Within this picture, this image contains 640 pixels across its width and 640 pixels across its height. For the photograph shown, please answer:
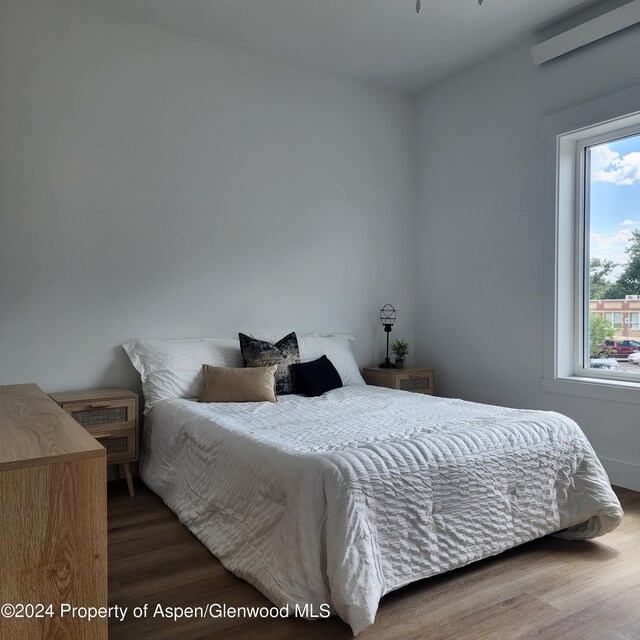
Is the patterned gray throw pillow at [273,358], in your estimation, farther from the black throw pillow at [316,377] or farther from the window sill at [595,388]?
the window sill at [595,388]

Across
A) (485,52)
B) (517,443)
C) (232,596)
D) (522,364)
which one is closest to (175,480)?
(232,596)

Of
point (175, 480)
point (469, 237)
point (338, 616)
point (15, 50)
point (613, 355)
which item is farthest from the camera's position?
point (469, 237)

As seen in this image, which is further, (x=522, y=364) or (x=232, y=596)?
(x=522, y=364)

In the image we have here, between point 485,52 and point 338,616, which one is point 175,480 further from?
point 485,52

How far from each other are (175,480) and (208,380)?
2.11ft

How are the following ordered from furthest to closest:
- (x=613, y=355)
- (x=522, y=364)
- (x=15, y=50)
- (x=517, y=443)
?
(x=522, y=364)
(x=613, y=355)
(x=15, y=50)
(x=517, y=443)

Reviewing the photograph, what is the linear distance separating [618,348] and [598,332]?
165 mm

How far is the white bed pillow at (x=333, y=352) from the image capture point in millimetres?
3882

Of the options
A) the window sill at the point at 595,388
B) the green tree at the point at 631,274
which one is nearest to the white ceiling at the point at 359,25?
the green tree at the point at 631,274

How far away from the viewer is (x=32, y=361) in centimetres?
322

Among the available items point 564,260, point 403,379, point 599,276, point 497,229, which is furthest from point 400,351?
point 599,276

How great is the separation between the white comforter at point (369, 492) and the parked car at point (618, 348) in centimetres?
113

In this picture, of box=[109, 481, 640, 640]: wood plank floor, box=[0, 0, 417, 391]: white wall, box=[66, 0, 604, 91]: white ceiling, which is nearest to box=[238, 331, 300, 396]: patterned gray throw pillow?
box=[0, 0, 417, 391]: white wall

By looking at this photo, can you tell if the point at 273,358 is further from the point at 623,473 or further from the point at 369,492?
the point at 623,473
